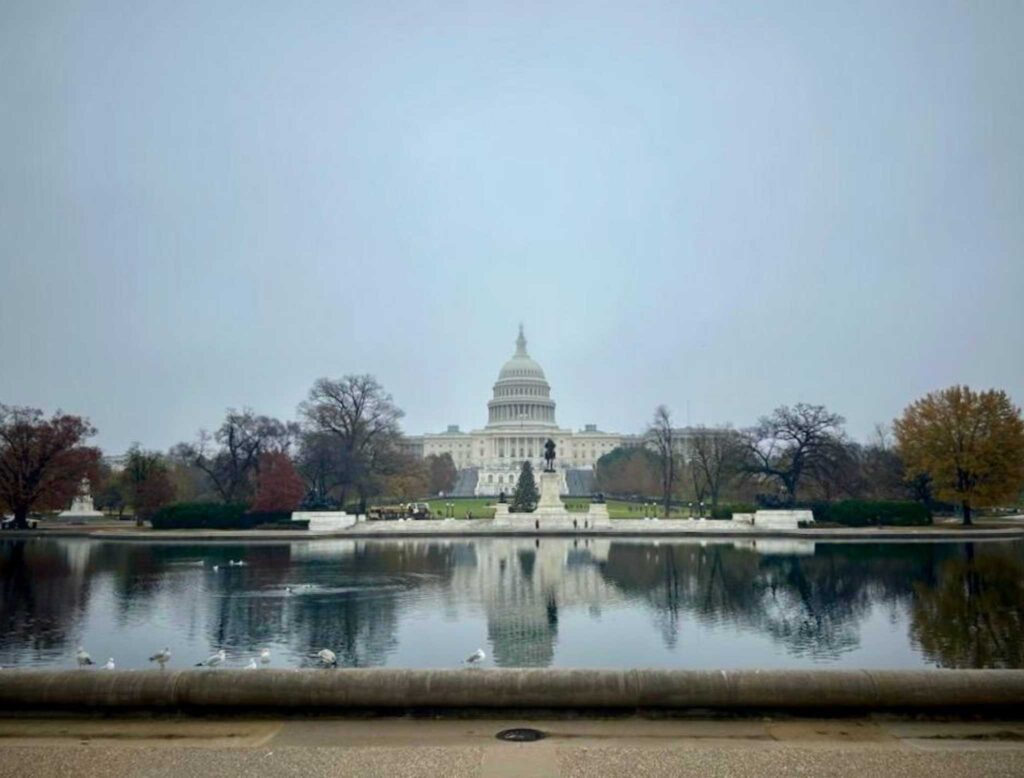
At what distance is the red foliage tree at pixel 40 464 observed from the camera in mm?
62656

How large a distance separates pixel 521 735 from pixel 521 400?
18015cm

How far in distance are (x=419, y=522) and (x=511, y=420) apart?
426 feet

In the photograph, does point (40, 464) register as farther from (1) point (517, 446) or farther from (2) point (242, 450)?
(1) point (517, 446)

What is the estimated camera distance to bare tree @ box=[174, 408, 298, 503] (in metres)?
69.4

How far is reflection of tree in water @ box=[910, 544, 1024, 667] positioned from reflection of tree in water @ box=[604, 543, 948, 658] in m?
1.03

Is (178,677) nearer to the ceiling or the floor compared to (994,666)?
nearer to the ceiling

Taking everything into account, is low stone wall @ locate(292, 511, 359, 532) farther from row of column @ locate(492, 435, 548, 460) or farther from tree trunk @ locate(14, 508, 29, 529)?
row of column @ locate(492, 435, 548, 460)

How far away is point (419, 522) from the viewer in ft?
198

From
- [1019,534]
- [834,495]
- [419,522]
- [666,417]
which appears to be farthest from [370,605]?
[666,417]

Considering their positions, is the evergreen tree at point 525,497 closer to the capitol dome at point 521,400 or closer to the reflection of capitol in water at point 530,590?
the reflection of capitol in water at point 530,590

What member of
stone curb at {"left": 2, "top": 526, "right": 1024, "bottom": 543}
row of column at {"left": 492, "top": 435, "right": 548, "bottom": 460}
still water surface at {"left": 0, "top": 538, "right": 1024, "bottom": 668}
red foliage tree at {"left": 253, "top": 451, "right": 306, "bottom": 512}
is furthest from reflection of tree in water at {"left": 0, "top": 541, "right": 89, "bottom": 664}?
row of column at {"left": 492, "top": 435, "right": 548, "bottom": 460}

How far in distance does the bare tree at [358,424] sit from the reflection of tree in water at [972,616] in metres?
46.7

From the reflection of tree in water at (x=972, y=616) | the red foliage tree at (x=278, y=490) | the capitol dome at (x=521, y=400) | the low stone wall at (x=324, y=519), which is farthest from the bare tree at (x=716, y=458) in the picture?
the capitol dome at (x=521, y=400)

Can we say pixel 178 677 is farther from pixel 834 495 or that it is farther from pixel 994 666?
pixel 834 495
